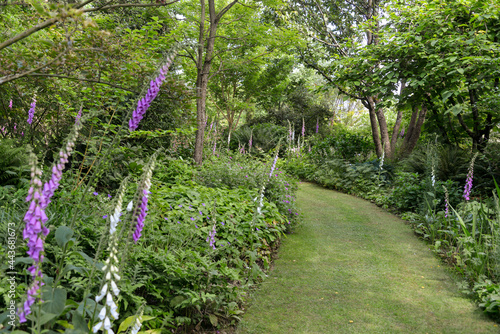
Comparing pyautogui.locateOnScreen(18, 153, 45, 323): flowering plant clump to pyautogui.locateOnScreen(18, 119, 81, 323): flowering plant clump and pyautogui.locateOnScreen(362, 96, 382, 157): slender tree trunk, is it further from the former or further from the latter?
pyautogui.locateOnScreen(362, 96, 382, 157): slender tree trunk

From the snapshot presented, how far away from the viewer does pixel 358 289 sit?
3.83 metres

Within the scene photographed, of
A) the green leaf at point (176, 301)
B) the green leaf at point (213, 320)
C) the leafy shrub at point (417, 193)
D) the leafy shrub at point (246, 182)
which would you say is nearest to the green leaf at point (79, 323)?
the green leaf at point (176, 301)

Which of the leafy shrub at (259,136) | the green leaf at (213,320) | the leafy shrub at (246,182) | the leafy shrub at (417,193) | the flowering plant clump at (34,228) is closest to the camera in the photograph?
the flowering plant clump at (34,228)

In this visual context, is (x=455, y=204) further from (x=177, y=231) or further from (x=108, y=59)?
(x=108, y=59)

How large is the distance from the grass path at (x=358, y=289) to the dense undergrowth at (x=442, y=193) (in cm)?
25

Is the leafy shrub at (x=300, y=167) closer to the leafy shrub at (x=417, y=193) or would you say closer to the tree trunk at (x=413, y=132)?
Answer: the tree trunk at (x=413, y=132)

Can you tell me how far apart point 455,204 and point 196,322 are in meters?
5.09

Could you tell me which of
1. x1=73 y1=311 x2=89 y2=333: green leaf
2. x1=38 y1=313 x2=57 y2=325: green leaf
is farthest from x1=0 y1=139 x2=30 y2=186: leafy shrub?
x1=38 y1=313 x2=57 y2=325: green leaf

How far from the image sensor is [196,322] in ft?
9.32

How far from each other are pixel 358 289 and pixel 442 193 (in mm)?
3301

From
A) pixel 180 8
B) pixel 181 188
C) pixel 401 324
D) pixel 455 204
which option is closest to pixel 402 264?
pixel 401 324

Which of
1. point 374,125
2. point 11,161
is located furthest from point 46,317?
point 374,125

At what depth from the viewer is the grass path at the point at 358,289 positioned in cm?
314

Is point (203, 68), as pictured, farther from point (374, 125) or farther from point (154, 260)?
point (374, 125)
